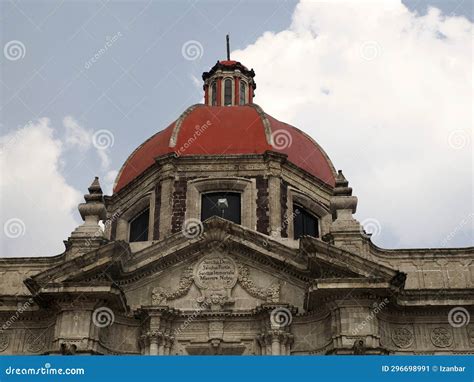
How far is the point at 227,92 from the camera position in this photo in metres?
33.8

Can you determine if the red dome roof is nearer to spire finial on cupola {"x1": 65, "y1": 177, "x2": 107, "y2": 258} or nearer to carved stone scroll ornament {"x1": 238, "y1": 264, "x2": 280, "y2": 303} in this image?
spire finial on cupola {"x1": 65, "y1": 177, "x2": 107, "y2": 258}

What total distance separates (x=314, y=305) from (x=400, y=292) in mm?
2487

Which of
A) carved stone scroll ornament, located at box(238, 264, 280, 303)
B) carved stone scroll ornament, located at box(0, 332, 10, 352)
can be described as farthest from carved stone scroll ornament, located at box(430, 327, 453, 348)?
carved stone scroll ornament, located at box(0, 332, 10, 352)

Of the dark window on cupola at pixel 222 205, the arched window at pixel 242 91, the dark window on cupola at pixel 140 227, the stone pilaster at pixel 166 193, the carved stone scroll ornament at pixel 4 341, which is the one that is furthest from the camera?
the arched window at pixel 242 91

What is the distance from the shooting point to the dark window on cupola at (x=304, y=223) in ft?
83.8

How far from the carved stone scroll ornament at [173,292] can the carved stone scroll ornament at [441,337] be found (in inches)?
288
